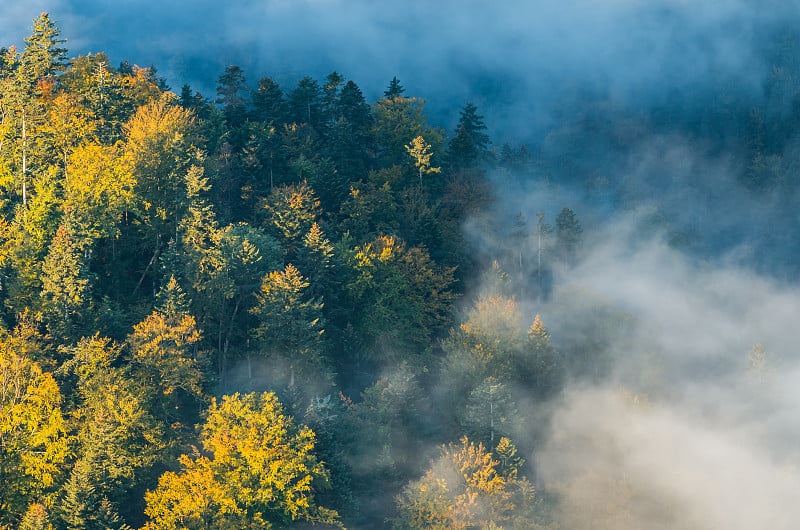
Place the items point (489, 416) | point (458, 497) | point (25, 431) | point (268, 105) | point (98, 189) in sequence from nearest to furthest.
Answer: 1. point (25, 431)
2. point (458, 497)
3. point (98, 189)
4. point (489, 416)
5. point (268, 105)

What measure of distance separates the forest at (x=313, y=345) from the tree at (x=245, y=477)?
0.63 ft

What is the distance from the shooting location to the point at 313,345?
67.5 metres

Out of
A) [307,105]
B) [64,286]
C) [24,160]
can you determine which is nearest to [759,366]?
[307,105]

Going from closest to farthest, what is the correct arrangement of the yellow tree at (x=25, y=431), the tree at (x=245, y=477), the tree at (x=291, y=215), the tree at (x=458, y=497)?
the yellow tree at (x=25, y=431) → the tree at (x=245, y=477) → the tree at (x=458, y=497) → the tree at (x=291, y=215)

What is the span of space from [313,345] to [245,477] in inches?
559

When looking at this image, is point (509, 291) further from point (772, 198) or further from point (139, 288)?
point (772, 198)

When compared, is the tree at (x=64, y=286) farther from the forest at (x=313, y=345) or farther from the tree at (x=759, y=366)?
the tree at (x=759, y=366)

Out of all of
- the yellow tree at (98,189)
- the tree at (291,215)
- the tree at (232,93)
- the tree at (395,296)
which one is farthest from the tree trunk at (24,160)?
the tree at (232,93)

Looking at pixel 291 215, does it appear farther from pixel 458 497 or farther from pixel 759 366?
pixel 759 366

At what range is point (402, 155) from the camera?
98562 millimetres

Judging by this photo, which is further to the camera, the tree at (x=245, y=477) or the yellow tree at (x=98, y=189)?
the yellow tree at (x=98, y=189)

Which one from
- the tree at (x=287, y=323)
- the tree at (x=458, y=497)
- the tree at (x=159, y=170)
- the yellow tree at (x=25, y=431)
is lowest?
the yellow tree at (x=25, y=431)

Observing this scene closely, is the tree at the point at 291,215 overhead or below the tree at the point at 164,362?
overhead

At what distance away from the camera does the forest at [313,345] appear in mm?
56312
